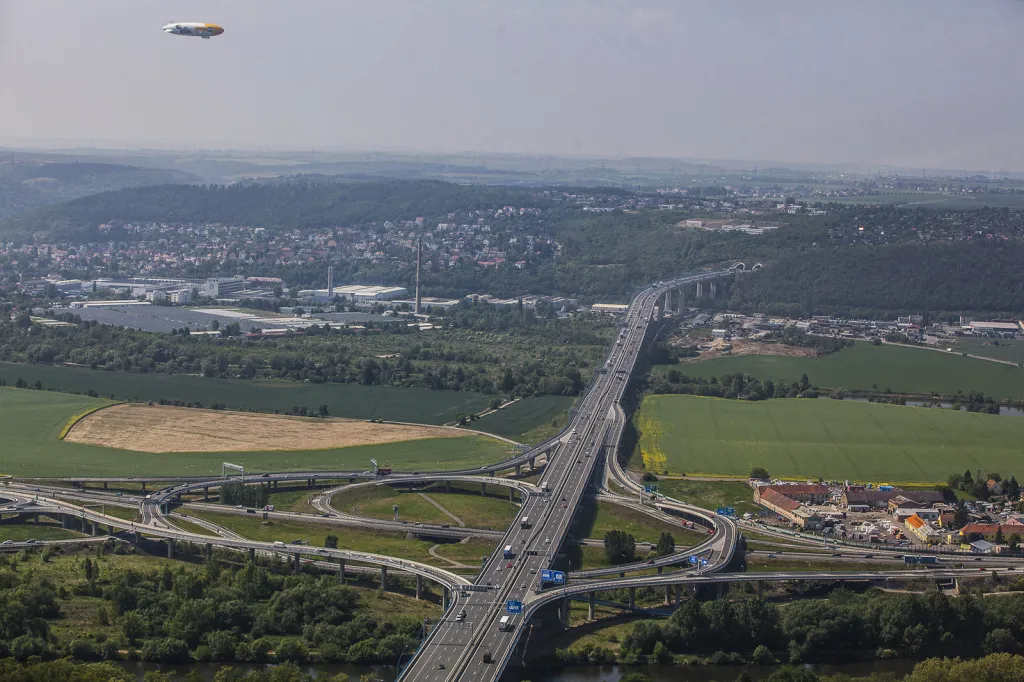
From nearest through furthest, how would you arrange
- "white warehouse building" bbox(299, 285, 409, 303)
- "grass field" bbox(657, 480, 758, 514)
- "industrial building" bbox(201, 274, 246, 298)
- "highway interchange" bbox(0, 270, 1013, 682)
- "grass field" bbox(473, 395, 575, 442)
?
"highway interchange" bbox(0, 270, 1013, 682) → "grass field" bbox(657, 480, 758, 514) → "grass field" bbox(473, 395, 575, 442) → "white warehouse building" bbox(299, 285, 409, 303) → "industrial building" bbox(201, 274, 246, 298)

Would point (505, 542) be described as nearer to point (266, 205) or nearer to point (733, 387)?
point (733, 387)

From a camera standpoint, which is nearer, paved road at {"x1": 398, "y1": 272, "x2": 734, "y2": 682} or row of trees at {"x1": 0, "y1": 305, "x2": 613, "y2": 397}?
paved road at {"x1": 398, "y1": 272, "x2": 734, "y2": 682}

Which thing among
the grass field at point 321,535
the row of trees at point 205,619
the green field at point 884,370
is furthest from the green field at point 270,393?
the row of trees at point 205,619

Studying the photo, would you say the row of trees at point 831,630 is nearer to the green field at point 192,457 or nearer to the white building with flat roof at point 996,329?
the green field at point 192,457

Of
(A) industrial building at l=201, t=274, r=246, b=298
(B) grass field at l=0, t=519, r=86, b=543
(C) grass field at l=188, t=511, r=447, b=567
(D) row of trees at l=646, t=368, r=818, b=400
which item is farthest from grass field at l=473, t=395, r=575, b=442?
(A) industrial building at l=201, t=274, r=246, b=298

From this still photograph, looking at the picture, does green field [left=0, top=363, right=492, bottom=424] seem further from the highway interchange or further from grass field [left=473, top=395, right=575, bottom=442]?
the highway interchange

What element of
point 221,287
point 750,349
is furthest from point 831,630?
point 221,287
